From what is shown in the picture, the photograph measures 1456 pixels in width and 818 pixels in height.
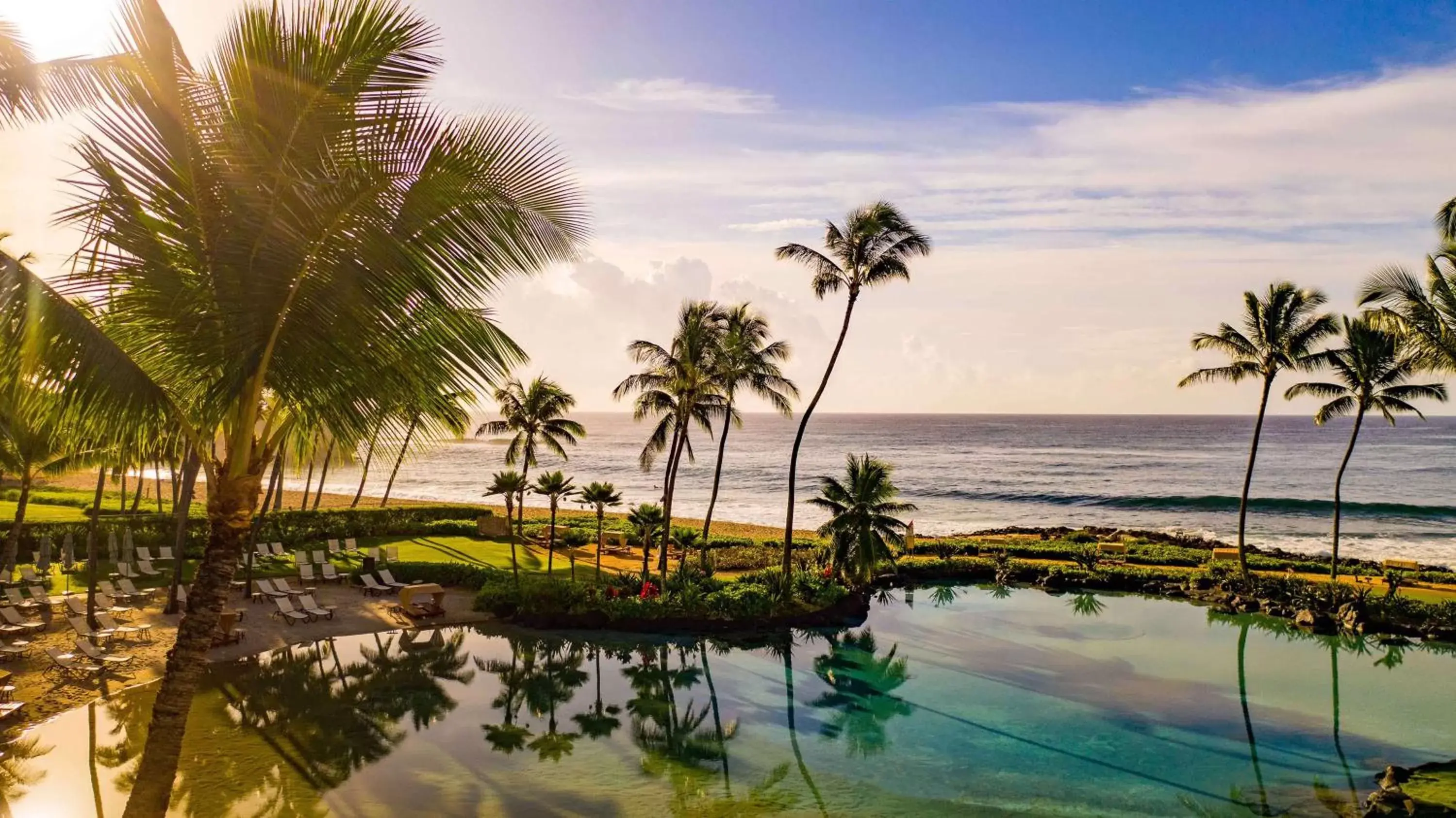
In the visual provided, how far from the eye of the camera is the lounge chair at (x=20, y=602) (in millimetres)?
20109

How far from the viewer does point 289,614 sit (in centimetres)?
2236

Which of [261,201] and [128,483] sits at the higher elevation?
[261,201]

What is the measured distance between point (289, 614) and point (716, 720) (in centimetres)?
1302

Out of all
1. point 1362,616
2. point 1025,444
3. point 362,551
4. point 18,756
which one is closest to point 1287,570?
point 1362,616

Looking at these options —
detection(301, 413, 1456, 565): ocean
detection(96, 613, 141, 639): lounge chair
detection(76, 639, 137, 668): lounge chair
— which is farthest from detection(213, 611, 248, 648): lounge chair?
detection(301, 413, 1456, 565): ocean

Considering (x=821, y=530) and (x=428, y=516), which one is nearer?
(x=821, y=530)

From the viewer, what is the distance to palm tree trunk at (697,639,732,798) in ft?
45.6

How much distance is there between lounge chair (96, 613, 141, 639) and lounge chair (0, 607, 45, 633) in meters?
1.11

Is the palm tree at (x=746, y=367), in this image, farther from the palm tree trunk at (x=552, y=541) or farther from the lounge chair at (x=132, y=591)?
the lounge chair at (x=132, y=591)

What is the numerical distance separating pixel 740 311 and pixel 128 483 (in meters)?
83.5

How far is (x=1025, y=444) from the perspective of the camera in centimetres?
14300

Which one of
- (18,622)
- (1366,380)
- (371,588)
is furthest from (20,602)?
(1366,380)

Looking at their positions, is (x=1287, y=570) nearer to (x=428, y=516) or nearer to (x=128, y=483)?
(x=428, y=516)

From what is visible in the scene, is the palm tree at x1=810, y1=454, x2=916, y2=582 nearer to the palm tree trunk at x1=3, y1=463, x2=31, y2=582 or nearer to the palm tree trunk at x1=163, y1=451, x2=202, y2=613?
the palm tree trunk at x1=163, y1=451, x2=202, y2=613
